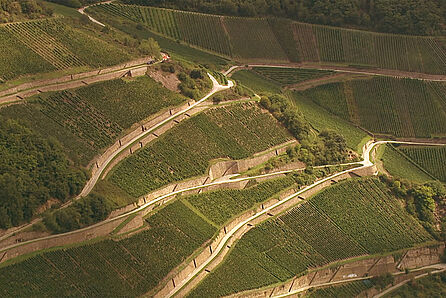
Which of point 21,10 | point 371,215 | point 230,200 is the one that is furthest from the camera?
point 21,10

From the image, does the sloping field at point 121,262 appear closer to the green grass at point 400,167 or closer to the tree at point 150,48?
the tree at point 150,48

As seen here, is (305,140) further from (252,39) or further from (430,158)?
(252,39)

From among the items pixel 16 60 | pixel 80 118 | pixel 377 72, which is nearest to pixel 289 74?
pixel 377 72

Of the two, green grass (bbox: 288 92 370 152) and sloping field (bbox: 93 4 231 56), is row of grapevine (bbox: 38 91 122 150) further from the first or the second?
sloping field (bbox: 93 4 231 56)

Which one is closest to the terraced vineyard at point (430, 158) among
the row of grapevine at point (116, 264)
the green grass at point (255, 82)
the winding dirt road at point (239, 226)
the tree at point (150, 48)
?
the winding dirt road at point (239, 226)

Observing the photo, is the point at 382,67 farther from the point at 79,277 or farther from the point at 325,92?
the point at 79,277

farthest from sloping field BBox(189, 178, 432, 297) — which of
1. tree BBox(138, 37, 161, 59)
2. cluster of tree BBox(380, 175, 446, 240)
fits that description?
tree BBox(138, 37, 161, 59)
